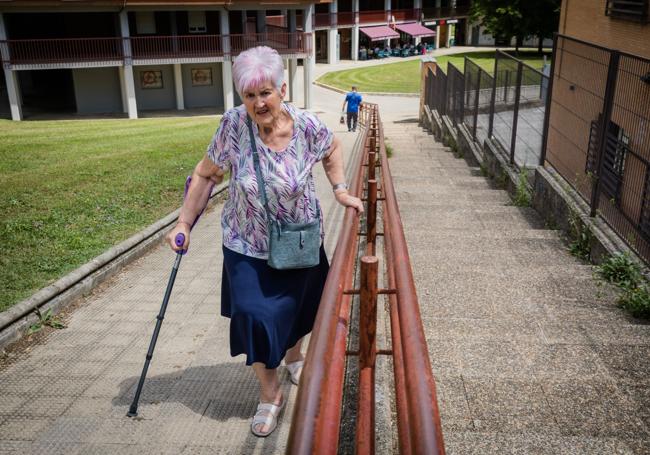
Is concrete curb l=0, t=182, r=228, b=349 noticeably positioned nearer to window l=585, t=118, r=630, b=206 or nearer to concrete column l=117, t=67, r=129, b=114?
window l=585, t=118, r=630, b=206

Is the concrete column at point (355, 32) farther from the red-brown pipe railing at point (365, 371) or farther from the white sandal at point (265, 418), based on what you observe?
the red-brown pipe railing at point (365, 371)

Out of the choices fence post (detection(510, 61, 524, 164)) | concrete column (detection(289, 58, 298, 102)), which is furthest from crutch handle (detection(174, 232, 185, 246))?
concrete column (detection(289, 58, 298, 102))

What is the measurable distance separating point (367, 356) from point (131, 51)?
33.0m

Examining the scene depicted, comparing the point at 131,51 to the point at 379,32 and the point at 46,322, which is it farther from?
the point at 379,32

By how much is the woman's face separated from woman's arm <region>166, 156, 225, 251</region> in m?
0.43

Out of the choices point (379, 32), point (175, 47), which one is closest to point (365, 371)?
point (175, 47)

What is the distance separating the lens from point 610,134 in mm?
5969

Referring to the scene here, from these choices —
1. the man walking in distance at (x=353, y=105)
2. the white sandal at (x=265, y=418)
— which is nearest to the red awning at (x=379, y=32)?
the man walking in distance at (x=353, y=105)

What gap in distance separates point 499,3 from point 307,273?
183ft

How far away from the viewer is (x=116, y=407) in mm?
3992

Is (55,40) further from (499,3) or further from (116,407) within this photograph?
(499,3)

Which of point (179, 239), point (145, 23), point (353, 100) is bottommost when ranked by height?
point (353, 100)

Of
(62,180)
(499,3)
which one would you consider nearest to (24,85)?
(62,180)

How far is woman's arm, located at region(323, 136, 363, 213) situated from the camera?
3545 mm
